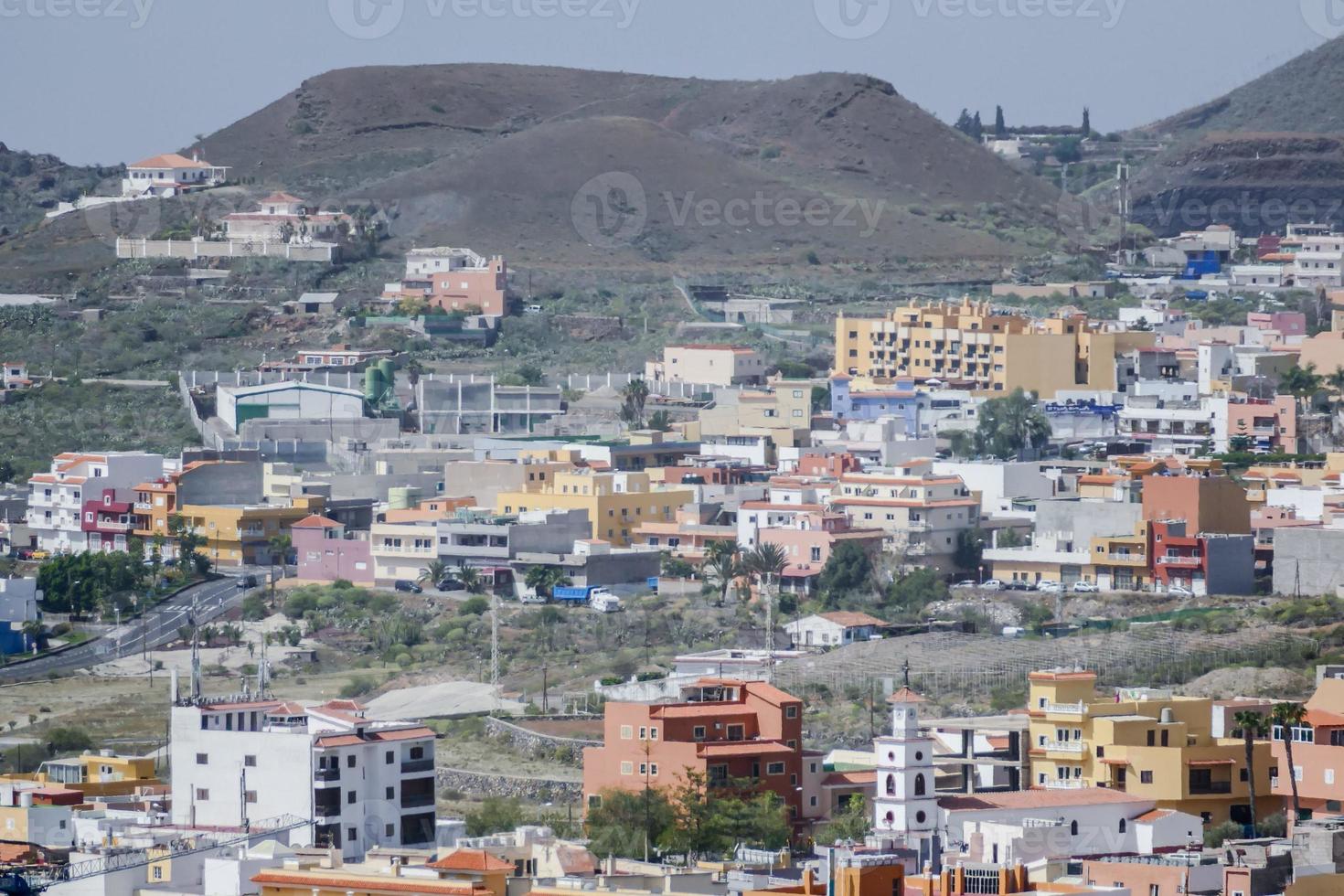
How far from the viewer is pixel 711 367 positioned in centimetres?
7756

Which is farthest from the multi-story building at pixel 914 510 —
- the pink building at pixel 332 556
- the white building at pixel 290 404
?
the white building at pixel 290 404

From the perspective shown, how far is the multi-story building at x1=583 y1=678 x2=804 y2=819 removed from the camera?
3375 cm

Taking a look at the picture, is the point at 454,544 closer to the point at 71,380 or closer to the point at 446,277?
the point at 71,380

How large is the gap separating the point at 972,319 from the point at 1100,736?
43801 mm

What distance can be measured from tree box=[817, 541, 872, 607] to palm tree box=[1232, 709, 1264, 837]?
1873 cm

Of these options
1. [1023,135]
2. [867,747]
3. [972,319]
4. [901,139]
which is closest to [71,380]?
[972,319]

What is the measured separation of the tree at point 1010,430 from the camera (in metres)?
66.1

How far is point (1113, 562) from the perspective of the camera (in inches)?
2100

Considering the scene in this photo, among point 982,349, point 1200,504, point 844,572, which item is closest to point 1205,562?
point 1200,504

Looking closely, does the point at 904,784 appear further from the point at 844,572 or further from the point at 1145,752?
the point at 844,572

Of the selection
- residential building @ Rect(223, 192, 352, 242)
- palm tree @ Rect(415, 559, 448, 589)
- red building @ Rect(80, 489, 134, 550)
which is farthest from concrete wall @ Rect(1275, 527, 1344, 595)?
residential building @ Rect(223, 192, 352, 242)

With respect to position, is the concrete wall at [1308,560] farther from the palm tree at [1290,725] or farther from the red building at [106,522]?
the red building at [106,522]

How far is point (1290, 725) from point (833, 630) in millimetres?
16042

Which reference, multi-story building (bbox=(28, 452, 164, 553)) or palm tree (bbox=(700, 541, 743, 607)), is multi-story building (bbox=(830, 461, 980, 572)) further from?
multi-story building (bbox=(28, 452, 164, 553))
